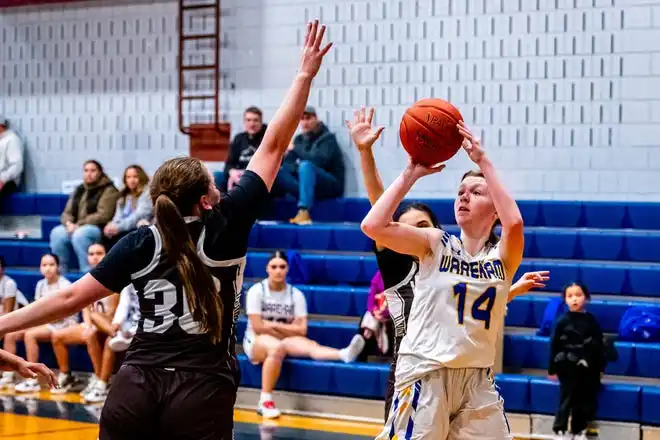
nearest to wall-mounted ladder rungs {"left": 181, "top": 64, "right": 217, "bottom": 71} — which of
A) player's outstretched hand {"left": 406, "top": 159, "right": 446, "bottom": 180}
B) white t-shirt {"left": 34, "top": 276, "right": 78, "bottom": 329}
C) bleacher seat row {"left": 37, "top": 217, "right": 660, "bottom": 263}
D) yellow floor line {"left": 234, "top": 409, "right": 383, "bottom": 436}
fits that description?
bleacher seat row {"left": 37, "top": 217, "right": 660, "bottom": 263}

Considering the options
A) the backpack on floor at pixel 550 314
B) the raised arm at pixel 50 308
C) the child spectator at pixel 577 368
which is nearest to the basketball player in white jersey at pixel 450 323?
the raised arm at pixel 50 308

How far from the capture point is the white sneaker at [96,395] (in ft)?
28.3

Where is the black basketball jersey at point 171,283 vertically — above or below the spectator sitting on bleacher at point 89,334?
above

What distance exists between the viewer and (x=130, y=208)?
10289mm

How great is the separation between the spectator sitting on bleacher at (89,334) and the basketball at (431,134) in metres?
5.53

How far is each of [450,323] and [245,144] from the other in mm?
7012

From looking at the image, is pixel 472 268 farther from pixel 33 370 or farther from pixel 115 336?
pixel 115 336

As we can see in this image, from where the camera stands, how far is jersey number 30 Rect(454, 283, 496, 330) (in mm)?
3650

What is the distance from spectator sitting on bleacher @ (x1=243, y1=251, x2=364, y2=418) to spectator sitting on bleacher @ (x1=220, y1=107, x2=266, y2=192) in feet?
6.77

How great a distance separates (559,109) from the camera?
9977 millimetres

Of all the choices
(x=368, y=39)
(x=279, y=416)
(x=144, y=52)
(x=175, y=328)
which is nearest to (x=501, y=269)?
(x=175, y=328)

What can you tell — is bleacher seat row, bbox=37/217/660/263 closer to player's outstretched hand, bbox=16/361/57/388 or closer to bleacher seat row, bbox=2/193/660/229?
bleacher seat row, bbox=2/193/660/229

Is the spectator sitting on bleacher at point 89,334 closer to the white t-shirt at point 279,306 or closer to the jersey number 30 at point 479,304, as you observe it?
the white t-shirt at point 279,306

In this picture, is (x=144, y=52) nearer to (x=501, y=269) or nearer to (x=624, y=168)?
(x=624, y=168)
